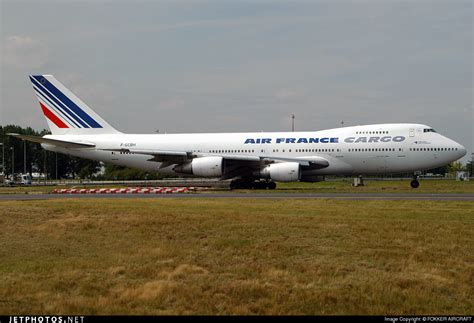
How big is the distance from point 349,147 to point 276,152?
5042mm

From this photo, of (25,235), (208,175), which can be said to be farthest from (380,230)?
(208,175)

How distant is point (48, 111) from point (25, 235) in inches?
1223

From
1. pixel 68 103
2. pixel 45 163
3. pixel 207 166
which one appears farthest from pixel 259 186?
pixel 45 163

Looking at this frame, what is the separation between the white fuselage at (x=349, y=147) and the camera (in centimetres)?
3850

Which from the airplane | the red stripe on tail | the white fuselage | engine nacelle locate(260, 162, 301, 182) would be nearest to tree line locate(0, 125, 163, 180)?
the red stripe on tail

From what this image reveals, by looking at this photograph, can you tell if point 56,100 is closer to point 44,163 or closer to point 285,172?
point 285,172

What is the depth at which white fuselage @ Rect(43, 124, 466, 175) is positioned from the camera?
38500 millimetres

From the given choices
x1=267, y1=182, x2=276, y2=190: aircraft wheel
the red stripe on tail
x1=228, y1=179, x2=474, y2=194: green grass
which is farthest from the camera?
the red stripe on tail

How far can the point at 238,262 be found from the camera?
41.0 feet

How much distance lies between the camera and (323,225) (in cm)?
1698

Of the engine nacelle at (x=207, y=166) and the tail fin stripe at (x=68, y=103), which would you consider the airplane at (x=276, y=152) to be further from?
the tail fin stripe at (x=68, y=103)

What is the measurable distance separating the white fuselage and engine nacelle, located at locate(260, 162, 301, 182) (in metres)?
3.00

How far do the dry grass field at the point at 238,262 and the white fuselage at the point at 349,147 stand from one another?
59.5 ft

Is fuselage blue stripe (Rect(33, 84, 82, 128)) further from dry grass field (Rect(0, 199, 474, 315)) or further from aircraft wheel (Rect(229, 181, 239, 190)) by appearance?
dry grass field (Rect(0, 199, 474, 315))
